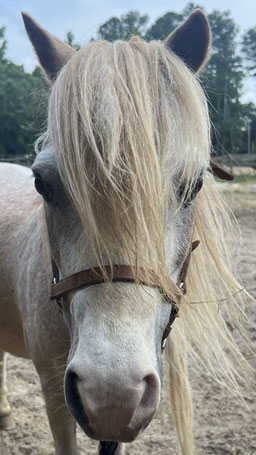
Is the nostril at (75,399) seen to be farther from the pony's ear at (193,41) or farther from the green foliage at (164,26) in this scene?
the green foliage at (164,26)

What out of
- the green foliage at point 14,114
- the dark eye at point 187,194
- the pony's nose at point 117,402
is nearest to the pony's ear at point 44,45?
the dark eye at point 187,194

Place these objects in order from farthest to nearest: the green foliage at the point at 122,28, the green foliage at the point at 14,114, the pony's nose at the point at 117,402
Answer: the green foliage at the point at 14,114 < the green foliage at the point at 122,28 < the pony's nose at the point at 117,402

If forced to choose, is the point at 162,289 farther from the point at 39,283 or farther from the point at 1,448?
the point at 1,448

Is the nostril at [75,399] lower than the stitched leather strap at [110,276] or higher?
lower

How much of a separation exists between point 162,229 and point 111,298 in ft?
0.88

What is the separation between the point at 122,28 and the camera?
8.37 ft

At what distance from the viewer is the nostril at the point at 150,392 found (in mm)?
1186

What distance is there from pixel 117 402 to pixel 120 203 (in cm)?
56

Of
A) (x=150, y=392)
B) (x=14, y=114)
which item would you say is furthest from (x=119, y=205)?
(x=14, y=114)

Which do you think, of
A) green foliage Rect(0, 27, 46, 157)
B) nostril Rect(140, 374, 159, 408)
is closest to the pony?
nostril Rect(140, 374, 159, 408)

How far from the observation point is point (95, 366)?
1.12 meters


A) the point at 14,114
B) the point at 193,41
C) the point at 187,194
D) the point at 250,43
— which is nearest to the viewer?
the point at 187,194

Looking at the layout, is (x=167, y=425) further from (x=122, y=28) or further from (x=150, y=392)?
(x=122, y=28)

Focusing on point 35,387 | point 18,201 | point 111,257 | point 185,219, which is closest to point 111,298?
point 111,257
